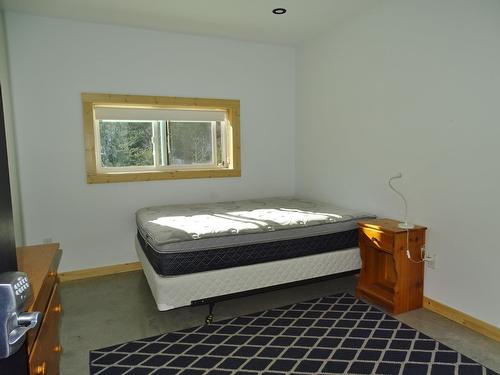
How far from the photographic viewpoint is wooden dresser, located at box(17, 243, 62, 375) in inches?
47.2

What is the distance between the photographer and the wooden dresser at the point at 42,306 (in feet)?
3.93

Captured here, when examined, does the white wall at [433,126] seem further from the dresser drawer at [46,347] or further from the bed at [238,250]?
the dresser drawer at [46,347]

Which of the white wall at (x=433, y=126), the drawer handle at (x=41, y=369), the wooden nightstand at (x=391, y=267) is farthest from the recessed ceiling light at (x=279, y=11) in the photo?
the drawer handle at (x=41, y=369)

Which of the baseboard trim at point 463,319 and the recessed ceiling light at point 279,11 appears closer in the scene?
the baseboard trim at point 463,319

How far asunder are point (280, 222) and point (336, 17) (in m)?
2.10

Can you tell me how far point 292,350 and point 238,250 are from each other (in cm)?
76

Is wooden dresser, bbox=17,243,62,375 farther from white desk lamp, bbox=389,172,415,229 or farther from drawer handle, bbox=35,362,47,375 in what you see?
white desk lamp, bbox=389,172,415,229

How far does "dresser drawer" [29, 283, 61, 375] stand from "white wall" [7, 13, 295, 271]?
1943 mm

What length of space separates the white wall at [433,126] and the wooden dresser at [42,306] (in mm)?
2580

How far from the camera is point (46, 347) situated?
4.65 ft

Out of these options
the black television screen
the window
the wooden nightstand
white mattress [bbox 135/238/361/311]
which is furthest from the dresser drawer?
the wooden nightstand

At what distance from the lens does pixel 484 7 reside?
2.23 m

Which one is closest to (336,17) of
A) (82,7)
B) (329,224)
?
(329,224)

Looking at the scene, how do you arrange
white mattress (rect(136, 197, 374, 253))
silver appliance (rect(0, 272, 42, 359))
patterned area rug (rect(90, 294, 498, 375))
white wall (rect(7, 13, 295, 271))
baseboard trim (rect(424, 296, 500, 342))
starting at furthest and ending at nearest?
white wall (rect(7, 13, 295, 271))
white mattress (rect(136, 197, 374, 253))
baseboard trim (rect(424, 296, 500, 342))
patterned area rug (rect(90, 294, 498, 375))
silver appliance (rect(0, 272, 42, 359))
